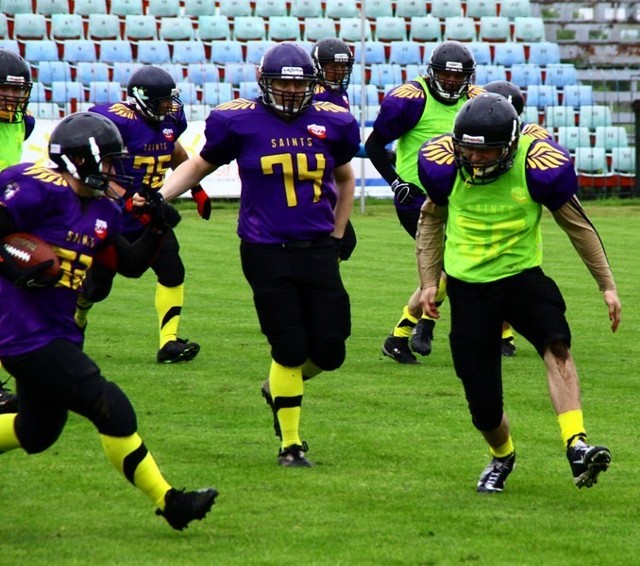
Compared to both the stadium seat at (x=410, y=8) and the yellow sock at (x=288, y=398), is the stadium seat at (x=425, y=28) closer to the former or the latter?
the stadium seat at (x=410, y=8)

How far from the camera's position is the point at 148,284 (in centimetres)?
1247

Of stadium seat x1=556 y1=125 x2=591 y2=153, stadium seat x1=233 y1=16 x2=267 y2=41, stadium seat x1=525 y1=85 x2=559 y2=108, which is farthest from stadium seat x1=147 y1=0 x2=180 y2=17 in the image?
stadium seat x1=556 y1=125 x2=591 y2=153

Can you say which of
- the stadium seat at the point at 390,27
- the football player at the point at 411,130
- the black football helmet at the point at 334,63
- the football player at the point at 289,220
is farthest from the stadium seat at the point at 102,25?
the football player at the point at 289,220

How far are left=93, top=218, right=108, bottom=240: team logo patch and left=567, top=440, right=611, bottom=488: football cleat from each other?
1950mm

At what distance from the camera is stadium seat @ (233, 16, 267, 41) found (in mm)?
22016

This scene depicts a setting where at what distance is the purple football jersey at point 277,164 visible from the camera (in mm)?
6324

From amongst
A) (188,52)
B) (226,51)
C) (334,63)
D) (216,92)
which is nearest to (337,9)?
(226,51)

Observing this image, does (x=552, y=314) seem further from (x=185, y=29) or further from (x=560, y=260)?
(x=185, y=29)

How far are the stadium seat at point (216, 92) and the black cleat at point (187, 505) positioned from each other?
15543 millimetres

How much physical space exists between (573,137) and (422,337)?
40.2 feet

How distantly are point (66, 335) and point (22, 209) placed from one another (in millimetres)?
484

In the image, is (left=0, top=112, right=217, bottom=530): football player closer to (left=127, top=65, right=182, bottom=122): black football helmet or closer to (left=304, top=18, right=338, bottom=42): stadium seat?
(left=127, top=65, right=182, bottom=122): black football helmet

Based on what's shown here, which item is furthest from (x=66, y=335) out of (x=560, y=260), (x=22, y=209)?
(x=560, y=260)

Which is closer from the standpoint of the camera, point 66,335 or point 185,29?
point 66,335
